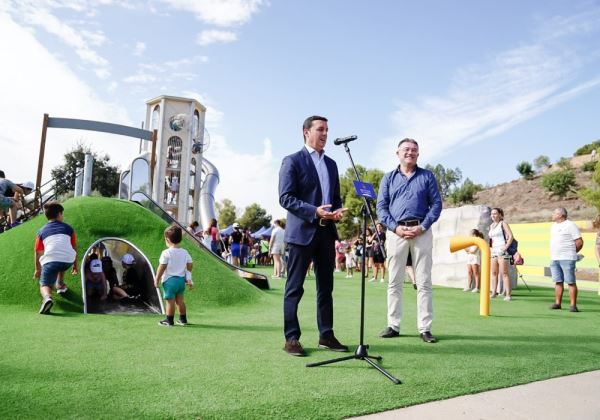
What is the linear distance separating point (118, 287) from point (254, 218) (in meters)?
63.9

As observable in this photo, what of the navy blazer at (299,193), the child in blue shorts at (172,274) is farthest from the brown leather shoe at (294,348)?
the child in blue shorts at (172,274)

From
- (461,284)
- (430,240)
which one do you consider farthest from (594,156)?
(430,240)

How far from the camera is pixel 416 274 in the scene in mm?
5176

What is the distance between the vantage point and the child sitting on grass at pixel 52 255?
6.66 m

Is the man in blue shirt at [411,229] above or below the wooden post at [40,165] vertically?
below

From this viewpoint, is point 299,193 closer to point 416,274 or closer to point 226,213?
point 416,274

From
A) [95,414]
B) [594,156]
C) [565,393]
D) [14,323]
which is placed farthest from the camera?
[594,156]

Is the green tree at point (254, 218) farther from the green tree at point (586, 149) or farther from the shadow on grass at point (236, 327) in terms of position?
the shadow on grass at point (236, 327)

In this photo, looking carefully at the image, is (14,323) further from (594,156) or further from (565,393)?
(594,156)

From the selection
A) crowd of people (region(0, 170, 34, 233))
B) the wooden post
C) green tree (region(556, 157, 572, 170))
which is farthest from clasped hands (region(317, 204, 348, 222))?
green tree (region(556, 157, 572, 170))

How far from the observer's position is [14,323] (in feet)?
18.7

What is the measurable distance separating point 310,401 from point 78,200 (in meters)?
7.75

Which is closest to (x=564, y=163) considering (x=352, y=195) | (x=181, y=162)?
(x=352, y=195)

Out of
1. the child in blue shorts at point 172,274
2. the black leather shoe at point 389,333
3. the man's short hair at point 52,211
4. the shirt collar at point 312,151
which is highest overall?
the shirt collar at point 312,151
